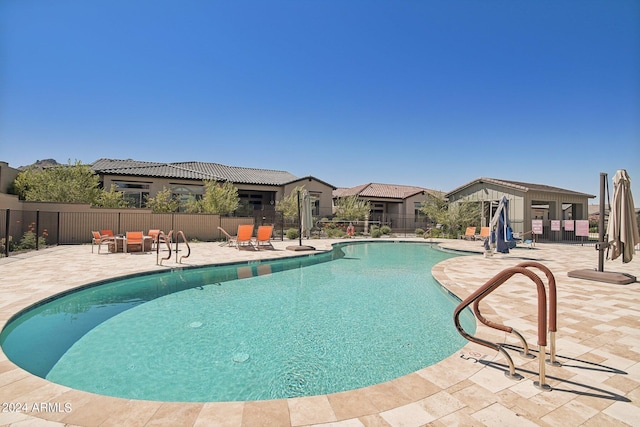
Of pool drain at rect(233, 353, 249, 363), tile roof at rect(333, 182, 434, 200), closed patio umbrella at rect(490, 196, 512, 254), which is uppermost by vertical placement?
tile roof at rect(333, 182, 434, 200)

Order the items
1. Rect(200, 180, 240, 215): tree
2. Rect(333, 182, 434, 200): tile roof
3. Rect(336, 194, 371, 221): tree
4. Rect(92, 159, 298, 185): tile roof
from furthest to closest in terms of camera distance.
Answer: Rect(333, 182, 434, 200): tile roof → Rect(336, 194, 371, 221): tree → Rect(92, 159, 298, 185): tile roof → Rect(200, 180, 240, 215): tree

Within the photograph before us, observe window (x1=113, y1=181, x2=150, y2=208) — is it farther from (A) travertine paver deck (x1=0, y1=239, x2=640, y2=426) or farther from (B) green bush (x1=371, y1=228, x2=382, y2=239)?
(A) travertine paver deck (x1=0, y1=239, x2=640, y2=426)

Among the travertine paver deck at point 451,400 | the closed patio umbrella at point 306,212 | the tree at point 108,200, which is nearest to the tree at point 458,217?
the closed patio umbrella at point 306,212

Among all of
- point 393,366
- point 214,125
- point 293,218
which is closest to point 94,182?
point 214,125

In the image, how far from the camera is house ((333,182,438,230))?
102 feet

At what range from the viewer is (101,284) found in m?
6.65

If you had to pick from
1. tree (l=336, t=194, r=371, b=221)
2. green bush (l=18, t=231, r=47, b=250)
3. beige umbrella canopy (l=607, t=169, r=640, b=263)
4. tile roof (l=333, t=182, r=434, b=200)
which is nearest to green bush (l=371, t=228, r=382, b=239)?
tree (l=336, t=194, r=371, b=221)

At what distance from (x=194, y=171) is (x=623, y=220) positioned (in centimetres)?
2552

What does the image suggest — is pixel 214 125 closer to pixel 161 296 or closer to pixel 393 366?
pixel 161 296

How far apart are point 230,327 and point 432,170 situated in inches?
898

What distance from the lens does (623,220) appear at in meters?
6.30

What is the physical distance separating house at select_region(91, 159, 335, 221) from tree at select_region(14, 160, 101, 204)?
179 cm

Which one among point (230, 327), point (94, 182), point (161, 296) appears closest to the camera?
point (230, 327)

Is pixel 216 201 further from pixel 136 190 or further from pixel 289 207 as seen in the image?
pixel 136 190
